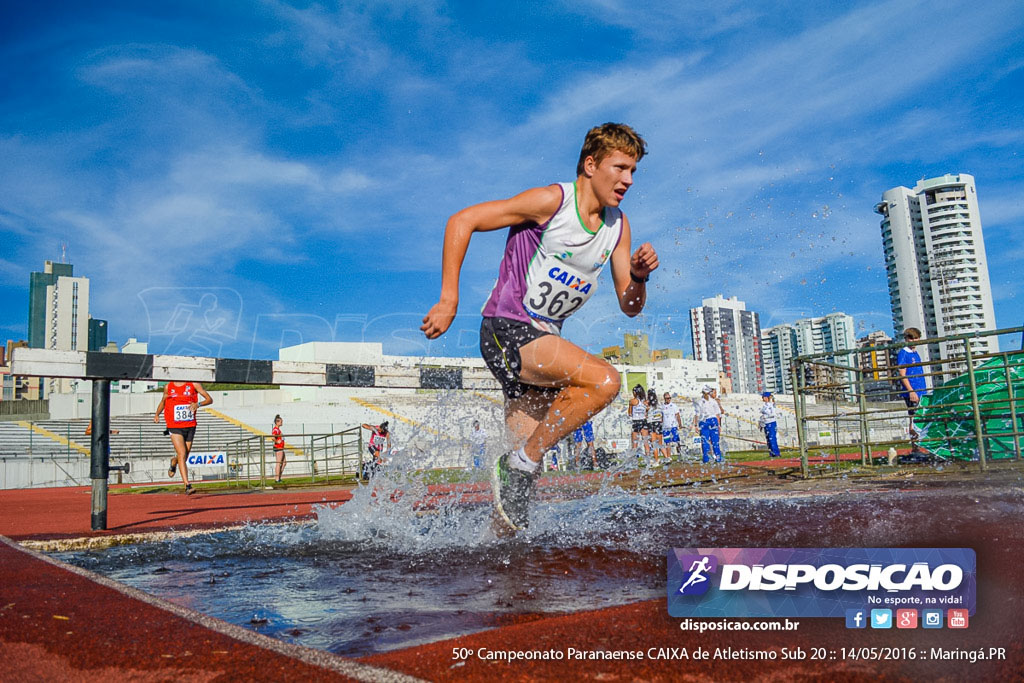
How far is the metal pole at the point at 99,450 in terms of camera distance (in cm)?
426

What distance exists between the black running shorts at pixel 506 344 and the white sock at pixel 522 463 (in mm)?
404

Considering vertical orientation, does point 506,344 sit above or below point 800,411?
above

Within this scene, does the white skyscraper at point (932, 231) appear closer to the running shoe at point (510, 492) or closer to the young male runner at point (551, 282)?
the young male runner at point (551, 282)

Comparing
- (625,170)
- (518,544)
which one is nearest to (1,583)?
(518,544)

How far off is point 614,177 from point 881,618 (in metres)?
2.45

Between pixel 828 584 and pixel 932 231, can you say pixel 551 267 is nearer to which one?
pixel 828 584

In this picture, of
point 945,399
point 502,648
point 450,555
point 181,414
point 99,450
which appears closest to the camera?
point 502,648

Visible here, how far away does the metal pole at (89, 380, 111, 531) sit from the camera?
168 inches

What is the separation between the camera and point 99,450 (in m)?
4.30

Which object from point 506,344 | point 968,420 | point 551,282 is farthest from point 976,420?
point 506,344

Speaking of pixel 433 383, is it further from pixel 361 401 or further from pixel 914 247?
pixel 361 401

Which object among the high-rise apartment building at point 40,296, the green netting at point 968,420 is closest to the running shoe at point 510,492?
the green netting at point 968,420

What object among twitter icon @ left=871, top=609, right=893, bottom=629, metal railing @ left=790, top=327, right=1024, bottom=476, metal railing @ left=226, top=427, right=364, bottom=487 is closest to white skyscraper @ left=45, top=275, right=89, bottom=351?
metal railing @ left=226, top=427, right=364, bottom=487

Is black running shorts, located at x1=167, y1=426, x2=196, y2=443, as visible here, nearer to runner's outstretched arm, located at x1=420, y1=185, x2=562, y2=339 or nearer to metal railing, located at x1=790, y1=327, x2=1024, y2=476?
runner's outstretched arm, located at x1=420, y1=185, x2=562, y2=339
